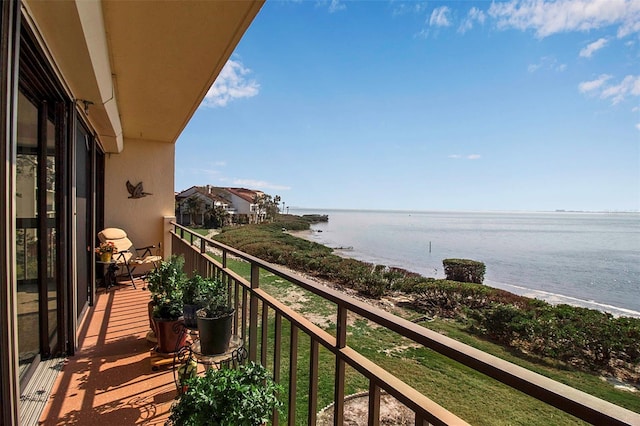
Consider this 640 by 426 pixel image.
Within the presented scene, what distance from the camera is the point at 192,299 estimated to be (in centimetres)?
208

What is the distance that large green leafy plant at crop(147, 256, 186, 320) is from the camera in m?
2.39

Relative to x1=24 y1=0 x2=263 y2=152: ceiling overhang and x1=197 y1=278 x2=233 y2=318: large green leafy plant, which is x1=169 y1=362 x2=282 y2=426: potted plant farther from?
x1=24 y1=0 x2=263 y2=152: ceiling overhang

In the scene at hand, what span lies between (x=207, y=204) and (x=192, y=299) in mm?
26420

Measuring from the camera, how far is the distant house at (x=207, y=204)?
2636 cm

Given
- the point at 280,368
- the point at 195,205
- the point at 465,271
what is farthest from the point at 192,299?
the point at 195,205

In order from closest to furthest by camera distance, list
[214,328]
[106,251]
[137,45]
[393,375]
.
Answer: [393,375], [214,328], [137,45], [106,251]

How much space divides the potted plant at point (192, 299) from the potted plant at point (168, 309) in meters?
0.30

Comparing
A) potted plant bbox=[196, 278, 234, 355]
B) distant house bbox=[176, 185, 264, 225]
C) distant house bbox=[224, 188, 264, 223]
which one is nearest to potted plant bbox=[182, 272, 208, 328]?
potted plant bbox=[196, 278, 234, 355]

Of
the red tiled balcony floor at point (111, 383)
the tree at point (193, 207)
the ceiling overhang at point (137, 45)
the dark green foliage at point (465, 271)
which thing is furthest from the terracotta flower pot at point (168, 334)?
the tree at point (193, 207)

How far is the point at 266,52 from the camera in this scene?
7.19 meters

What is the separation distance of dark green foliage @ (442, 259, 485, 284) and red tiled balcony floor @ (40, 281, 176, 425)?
12.3m

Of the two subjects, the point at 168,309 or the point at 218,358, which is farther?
the point at 168,309

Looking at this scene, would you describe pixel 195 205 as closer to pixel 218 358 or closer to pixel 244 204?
pixel 244 204

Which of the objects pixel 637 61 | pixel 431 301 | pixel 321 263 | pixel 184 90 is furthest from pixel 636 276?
pixel 184 90
